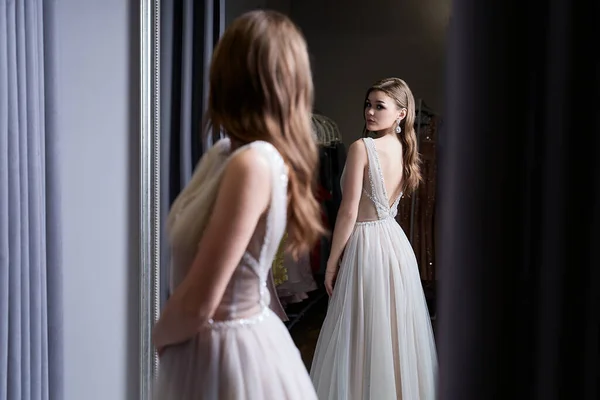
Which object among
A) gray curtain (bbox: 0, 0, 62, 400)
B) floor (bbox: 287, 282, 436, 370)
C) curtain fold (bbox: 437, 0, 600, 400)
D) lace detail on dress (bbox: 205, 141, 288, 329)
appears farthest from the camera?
floor (bbox: 287, 282, 436, 370)

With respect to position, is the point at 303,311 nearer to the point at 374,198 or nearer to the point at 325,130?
the point at 374,198

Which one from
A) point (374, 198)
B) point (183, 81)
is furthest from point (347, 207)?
point (183, 81)

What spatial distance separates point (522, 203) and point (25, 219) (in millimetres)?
1227

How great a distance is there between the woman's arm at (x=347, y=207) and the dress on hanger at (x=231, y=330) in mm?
697

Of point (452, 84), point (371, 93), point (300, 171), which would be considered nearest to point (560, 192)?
point (452, 84)

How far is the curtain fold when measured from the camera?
0.89 meters

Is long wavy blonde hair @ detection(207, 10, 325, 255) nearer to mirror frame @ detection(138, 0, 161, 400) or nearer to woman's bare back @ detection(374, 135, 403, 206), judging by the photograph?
woman's bare back @ detection(374, 135, 403, 206)

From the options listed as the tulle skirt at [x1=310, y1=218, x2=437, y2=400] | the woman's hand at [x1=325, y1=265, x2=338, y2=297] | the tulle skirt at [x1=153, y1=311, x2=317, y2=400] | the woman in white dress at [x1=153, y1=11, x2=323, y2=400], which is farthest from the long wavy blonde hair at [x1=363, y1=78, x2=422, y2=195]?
the tulle skirt at [x1=153, y1=311, x2=317, y2=400]

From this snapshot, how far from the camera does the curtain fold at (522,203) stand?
35.2 inches

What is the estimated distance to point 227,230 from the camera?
0.97 meters

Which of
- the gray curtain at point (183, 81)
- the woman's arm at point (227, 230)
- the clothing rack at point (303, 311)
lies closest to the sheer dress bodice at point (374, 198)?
the clothing rack at point (303, 311)

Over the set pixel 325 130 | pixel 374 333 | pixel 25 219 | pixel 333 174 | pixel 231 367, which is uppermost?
pixel 325 130

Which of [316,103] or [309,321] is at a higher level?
→ [316,103]

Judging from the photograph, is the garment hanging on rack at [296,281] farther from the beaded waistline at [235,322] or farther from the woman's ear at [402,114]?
the beaded waistline at [235,322]
